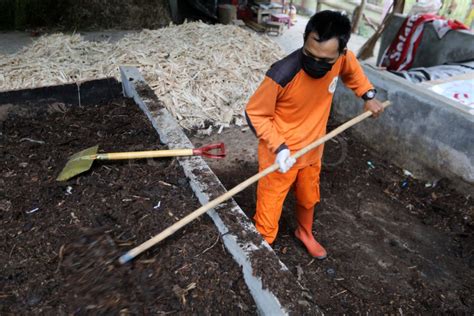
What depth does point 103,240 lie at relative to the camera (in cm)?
237

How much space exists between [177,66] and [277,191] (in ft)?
12.6

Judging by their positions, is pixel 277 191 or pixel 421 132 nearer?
pixel 277 191

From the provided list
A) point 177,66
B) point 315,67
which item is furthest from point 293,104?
point 177,66

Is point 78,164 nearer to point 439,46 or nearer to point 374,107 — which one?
point 374,107

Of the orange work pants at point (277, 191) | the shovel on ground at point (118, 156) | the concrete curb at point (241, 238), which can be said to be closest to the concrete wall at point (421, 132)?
the orange work pants at point (277, 191)

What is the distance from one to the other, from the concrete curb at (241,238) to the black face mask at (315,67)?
99cm

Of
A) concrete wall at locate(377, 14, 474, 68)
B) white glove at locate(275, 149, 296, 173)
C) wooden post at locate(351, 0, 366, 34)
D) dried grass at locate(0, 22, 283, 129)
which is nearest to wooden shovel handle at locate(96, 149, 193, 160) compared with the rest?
white glove at locate(275, 149, 296, 173)

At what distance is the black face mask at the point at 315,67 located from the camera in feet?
7.57

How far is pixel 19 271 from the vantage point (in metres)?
2.24

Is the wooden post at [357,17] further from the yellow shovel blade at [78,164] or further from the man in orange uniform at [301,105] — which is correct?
the yellow shovel blade at [78,164]

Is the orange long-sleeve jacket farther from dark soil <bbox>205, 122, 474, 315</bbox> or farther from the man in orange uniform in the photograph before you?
dark soil <bbox>205, 122, 474, 315</bbox>

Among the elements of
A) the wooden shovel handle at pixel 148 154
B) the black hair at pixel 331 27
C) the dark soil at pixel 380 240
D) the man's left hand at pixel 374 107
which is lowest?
the dark soil at pixel 380 240

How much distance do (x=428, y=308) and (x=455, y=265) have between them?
26.7 inches

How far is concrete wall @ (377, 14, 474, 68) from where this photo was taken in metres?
5.70
